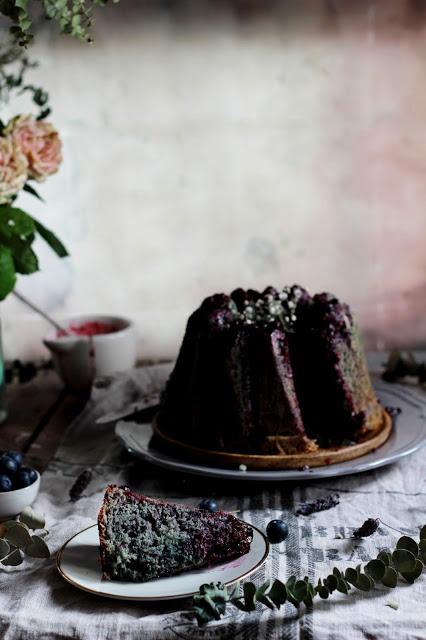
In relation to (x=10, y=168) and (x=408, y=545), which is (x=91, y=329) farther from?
(x=408, y=545)

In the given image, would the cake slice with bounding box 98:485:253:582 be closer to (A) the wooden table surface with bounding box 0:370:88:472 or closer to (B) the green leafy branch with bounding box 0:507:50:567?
(B) the green leafy branch with bounding box 0:507:50:567

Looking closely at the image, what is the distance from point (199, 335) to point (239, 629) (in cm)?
67

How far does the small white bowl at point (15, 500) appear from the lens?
1565 millimetres

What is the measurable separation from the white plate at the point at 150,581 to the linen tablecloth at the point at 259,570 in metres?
0.02

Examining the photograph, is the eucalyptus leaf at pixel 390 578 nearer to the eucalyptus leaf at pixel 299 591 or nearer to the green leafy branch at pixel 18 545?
the eucalyptus leaf at pixel 299 591

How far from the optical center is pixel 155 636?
1197mm

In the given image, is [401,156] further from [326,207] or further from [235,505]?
[235,505]

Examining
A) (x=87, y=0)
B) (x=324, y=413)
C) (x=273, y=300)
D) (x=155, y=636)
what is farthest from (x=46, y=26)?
(x=155, y=636)

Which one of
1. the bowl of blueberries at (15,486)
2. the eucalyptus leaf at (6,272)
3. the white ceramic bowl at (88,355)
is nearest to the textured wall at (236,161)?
the white ceramic bowl at (88,355)

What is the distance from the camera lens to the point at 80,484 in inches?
67.0

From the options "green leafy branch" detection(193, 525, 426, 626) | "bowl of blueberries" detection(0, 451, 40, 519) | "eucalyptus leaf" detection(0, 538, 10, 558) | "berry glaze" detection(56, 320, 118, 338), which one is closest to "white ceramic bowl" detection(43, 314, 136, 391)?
"berry glaze" detection(56, 320, 118, 338)

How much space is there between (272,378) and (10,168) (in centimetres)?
67

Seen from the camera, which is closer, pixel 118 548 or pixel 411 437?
pixel 118 548

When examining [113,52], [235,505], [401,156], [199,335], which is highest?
[113,52]
